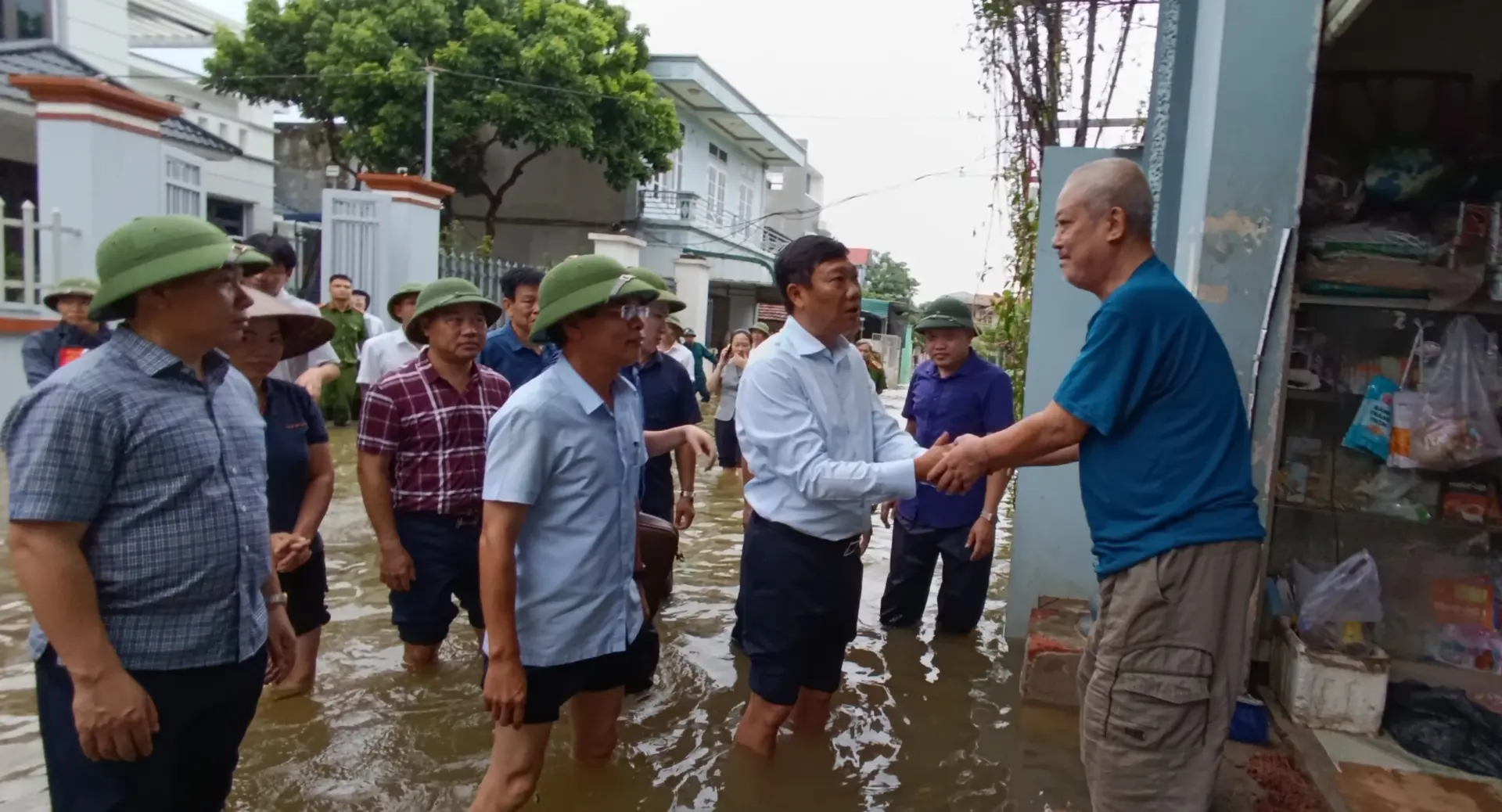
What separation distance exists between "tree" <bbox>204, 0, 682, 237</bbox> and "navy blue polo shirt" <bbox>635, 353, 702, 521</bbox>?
1523 centimetres

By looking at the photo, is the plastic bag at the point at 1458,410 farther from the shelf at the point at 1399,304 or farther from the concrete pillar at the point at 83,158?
the concrete pillar at the point at 83,158

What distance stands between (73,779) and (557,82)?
18.8 meters

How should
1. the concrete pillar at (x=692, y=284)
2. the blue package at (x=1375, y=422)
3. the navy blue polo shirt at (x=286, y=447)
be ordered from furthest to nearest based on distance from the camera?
1. the concrete pillar at (x=692, y=284)
2. the blue package at (x=1375, y=422)
3. the navy blue polo shirt at (x=286, y=447)

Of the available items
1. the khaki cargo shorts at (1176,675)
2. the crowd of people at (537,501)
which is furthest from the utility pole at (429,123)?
the khaki cargo shorts at (1176,675)

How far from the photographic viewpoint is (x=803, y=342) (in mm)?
3275

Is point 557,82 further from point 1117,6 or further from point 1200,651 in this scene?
point 1200,651

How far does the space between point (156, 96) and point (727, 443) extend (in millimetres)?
12280

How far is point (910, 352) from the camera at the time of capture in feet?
117

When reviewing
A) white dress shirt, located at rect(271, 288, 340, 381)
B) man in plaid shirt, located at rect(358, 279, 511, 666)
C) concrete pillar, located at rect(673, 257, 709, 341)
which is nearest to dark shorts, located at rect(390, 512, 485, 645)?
man in plaid shirt, located at rect(358, 279, 511, 666)

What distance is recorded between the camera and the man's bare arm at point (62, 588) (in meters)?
1.94

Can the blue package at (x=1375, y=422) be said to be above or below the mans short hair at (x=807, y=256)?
below

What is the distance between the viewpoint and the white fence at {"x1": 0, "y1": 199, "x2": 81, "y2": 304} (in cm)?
839

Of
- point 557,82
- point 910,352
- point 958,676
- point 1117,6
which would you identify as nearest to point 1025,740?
point 958,676

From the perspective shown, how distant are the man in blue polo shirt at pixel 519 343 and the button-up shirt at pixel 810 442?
215 centimetres
